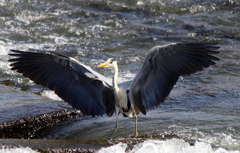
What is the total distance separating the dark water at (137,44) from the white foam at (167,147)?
0.44m

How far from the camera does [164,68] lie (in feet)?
17.0

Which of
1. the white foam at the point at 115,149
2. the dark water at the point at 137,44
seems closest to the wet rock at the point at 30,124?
the dark water at the point at 137,44

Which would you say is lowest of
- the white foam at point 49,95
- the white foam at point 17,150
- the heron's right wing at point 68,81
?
the white foam at point 49,95

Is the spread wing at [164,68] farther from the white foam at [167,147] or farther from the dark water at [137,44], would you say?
the white foam at [167,147]

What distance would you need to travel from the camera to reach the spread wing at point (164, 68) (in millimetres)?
4977

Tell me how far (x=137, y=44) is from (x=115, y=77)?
571 centimetres

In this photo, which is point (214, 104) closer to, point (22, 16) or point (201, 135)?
point (201, 135)

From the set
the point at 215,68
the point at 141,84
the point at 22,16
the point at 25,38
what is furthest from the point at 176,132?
the point at 22,16

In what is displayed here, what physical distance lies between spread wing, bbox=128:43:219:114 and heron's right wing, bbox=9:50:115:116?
1.29 ft

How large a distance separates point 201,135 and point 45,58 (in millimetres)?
2116

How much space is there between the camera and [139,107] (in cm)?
548

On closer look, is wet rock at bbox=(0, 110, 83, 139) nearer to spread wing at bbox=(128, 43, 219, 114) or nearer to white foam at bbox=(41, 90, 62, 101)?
spread wing at bbox=(128, 43, 219, 114)

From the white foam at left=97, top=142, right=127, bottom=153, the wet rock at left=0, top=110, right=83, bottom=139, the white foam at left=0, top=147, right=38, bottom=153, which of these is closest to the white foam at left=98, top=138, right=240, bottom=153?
the white foam at left=97, top=142, right=127, bottom=153

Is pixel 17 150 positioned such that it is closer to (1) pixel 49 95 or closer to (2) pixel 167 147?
(2) pixel 167 147
